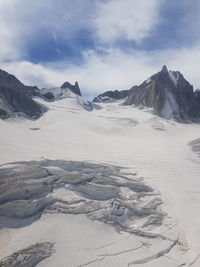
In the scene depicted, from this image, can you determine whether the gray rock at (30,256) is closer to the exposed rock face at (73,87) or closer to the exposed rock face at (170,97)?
the exposed rock face at (170,97)

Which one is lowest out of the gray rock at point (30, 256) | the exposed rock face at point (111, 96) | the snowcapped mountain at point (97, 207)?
the gray rock at point (30, 256)

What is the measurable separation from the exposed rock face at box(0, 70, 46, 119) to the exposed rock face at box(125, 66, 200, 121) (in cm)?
2388

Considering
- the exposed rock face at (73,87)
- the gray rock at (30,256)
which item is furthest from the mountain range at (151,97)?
the gray rock at (30,256)

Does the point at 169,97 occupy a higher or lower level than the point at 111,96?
lower

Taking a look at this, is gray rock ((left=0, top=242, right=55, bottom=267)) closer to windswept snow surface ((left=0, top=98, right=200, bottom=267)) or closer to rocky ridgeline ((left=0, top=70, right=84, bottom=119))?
windswept snow surface ((left=0, top=98, right=200, bottom=267))

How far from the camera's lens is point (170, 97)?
71125mm

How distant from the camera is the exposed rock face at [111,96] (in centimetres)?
9975

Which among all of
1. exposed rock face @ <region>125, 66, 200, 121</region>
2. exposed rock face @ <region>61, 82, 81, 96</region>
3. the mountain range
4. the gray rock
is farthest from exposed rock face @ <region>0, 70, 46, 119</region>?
the gray rock

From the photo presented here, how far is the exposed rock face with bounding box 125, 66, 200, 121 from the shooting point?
6844 cm

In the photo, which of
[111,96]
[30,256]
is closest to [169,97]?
[111,96]

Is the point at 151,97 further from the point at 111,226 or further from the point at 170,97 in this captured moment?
the point at 111,226

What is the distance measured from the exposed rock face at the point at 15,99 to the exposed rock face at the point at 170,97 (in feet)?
78.3

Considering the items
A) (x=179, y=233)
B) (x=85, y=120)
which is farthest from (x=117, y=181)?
(x=85, y=120)

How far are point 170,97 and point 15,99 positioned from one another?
108ft
